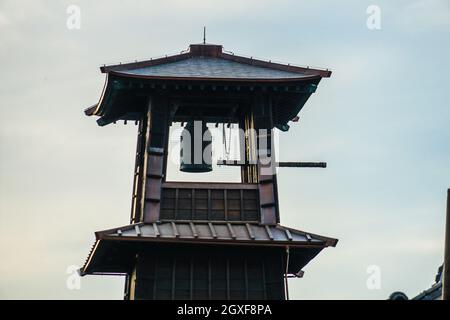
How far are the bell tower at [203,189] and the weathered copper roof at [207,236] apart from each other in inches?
1.1

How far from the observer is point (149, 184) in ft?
67.4

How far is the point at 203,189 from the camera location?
20.9 metres

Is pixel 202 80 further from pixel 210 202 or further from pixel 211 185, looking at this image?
pixel 210 202

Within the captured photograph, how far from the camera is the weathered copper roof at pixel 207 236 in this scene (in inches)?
739

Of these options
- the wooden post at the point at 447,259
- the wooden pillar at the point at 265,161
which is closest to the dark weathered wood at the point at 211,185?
the wooden pillar at the point at 265,161

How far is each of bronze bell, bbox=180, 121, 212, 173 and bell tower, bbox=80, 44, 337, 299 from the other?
3 cm

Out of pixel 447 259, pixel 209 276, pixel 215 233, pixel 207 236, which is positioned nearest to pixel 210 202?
pixel 215 233

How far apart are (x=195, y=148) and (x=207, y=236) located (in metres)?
4.65

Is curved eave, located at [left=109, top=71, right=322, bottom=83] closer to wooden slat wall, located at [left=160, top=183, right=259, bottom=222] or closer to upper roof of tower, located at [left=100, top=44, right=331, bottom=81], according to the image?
upper roof of tower, located at [left=100, top=44, right=331, bottom=81]

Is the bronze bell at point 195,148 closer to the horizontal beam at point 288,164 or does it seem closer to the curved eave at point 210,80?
the horizontal beam at point 288,164

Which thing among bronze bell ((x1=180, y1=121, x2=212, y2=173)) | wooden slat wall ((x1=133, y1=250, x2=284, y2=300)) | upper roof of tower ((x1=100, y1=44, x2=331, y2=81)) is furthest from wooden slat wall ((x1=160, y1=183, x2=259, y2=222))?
upper roof of tower ((x1=100, y1=44, x2=331, y2=81))

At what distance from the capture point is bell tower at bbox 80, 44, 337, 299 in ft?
63.4
